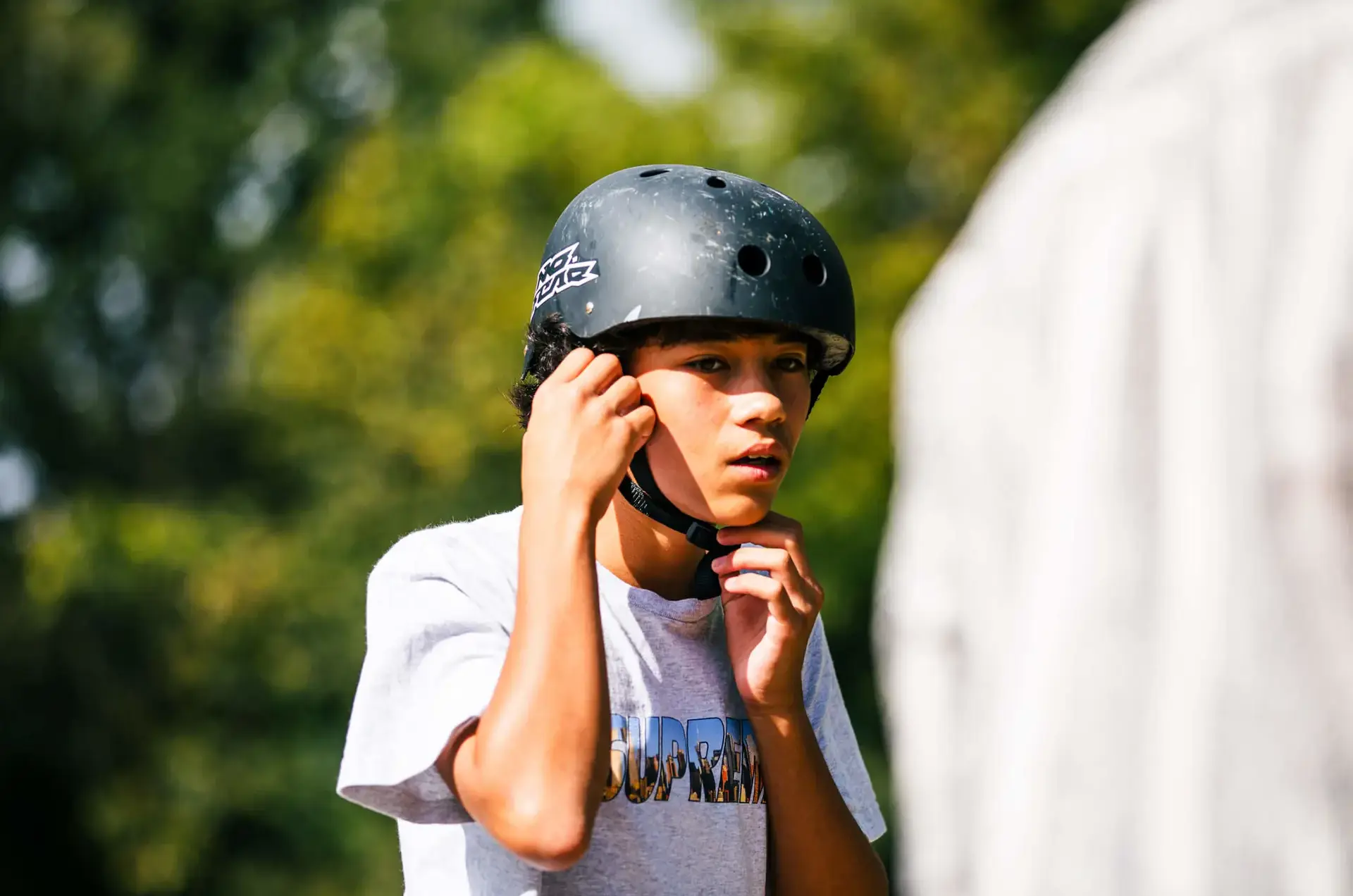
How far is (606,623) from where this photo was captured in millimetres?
2629

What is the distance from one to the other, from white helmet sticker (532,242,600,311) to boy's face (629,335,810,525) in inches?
8.3

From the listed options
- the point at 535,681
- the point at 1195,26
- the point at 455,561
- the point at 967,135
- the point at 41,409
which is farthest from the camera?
the point at 41,409

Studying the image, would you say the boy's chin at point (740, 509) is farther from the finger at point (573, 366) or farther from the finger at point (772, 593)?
the finger at point (573, 366)

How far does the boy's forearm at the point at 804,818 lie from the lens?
2582 millimetres

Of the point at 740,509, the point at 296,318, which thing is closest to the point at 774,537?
the point at 740,509

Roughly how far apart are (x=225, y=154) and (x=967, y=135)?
47.6 feet

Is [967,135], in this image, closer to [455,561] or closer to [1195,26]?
[455,561]

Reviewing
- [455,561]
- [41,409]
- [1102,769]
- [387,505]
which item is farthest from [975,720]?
[41,409]

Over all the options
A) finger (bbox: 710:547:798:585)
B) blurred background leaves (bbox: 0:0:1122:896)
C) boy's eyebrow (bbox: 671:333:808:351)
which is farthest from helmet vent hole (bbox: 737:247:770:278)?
blurred background leaves (bbox: 0:0:1122:896)

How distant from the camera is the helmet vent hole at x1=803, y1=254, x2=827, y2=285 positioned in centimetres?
281

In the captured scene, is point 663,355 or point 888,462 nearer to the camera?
point 663,355

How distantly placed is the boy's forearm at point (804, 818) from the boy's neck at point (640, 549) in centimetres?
33

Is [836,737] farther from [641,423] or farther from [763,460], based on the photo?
[641,423]

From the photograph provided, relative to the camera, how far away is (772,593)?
8.25 feet
